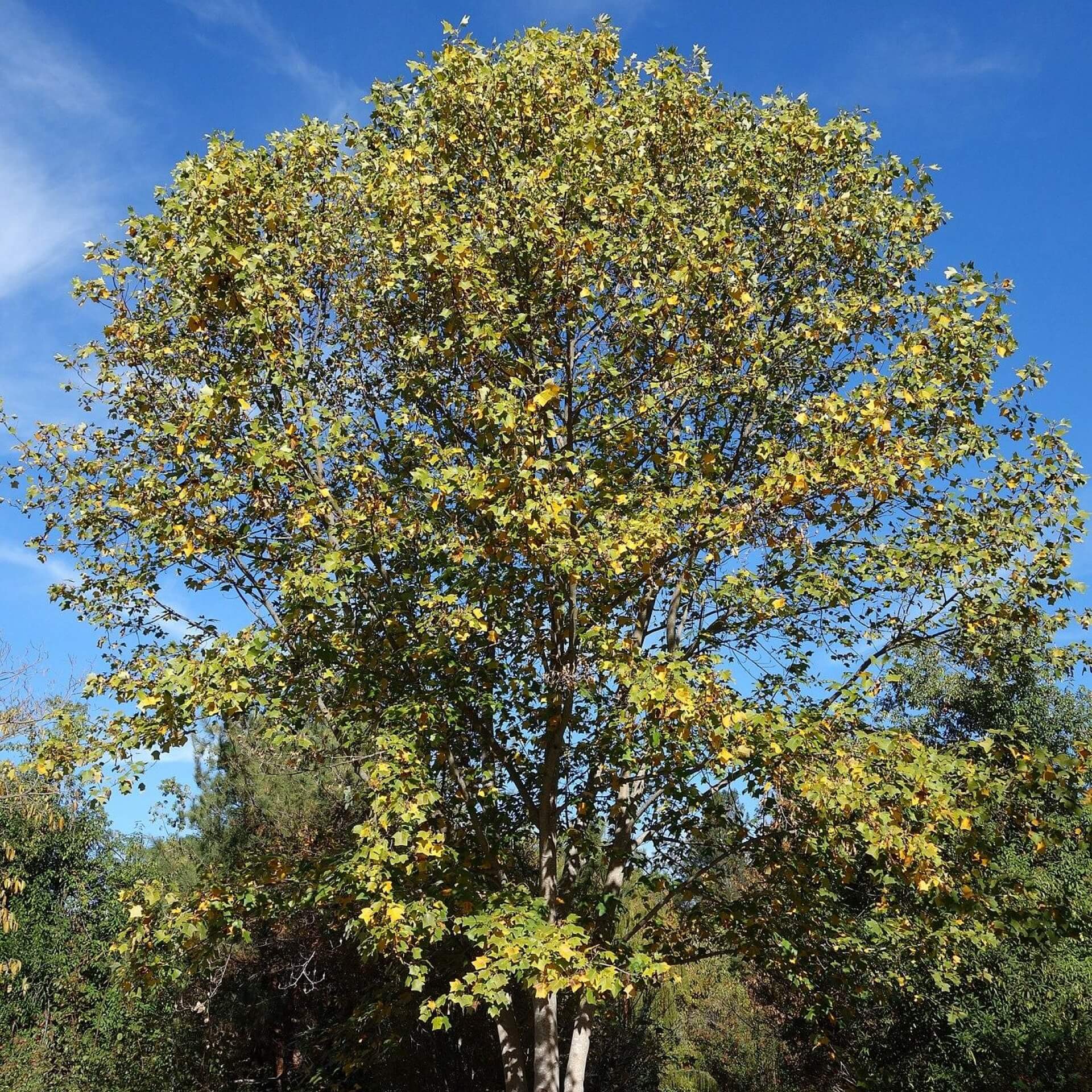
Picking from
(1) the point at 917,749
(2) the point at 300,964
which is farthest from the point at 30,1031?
(1) the point at 917,749

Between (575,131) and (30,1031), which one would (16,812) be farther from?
(575,131)

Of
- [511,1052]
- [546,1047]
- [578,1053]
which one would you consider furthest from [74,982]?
[546,1047]

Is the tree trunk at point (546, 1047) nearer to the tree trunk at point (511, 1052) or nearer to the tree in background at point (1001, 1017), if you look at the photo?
the tree trunk at point (511, 1052)

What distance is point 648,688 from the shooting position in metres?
7.06

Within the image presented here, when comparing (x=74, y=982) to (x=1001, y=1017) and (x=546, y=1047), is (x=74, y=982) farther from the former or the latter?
(x=1001, y=1017)

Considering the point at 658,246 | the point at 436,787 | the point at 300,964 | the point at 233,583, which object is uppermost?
the point at 658,246

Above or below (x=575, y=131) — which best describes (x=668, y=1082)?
below

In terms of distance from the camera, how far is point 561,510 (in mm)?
7297

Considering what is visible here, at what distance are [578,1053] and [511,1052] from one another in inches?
27.6

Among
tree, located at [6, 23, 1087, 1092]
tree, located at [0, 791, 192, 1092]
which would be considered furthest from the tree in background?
tree, located at [0, 791, 192, 1092]

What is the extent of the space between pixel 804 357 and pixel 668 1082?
14.6 meters

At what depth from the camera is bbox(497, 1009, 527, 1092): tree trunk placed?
952 centimetres

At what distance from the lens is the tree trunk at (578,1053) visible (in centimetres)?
975

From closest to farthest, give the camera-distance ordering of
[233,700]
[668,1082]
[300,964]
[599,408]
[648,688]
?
[648,688] → [233,700] → [599,408] → [300,964] → [668,1082]
